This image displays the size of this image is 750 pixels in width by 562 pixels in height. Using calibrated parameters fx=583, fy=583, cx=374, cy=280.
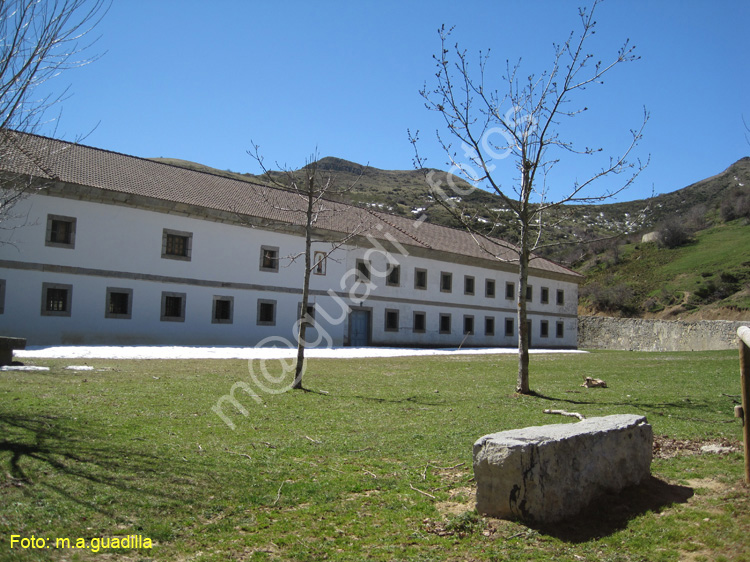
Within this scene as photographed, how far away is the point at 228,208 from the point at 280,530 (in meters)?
28.5

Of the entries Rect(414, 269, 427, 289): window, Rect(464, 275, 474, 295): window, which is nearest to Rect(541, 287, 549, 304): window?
Rect(464, 275, 474, 295): window

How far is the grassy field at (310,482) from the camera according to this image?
454cm

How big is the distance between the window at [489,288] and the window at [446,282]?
410 cm

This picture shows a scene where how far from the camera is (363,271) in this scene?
1476 inches

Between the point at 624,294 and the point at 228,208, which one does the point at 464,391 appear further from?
the point at 624,294

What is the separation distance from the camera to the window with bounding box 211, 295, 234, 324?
102ft

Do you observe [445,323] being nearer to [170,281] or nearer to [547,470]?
[170,281]

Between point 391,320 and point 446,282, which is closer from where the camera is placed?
point 391,320

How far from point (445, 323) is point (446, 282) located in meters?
3.00

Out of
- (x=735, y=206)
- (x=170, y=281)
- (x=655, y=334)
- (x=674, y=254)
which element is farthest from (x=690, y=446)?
(x=735, y=206)

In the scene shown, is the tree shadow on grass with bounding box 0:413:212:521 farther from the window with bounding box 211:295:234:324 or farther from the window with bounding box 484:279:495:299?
the window with bounding box 484:279:495:299

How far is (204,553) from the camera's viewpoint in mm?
4426

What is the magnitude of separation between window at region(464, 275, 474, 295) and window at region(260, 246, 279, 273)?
16412 mm

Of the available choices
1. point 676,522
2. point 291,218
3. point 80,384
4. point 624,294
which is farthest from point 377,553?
point 624,294
